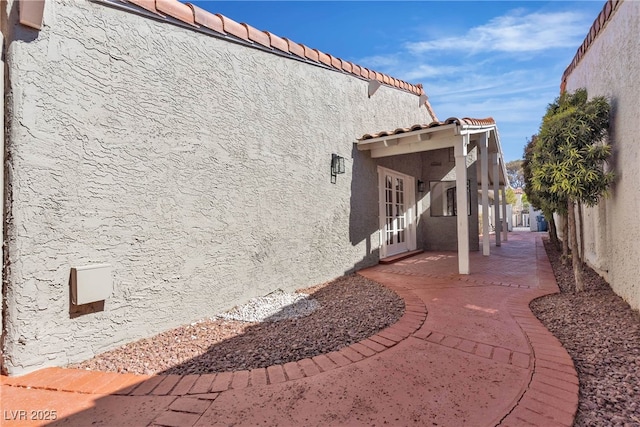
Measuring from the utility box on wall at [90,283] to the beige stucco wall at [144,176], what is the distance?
3.0 inches

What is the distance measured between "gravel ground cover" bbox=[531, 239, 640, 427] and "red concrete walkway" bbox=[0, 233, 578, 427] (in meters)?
0.14

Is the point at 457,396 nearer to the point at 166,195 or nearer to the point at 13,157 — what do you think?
the point at 166,195

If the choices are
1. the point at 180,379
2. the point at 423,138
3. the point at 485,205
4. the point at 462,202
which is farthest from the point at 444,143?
the point at 180,379

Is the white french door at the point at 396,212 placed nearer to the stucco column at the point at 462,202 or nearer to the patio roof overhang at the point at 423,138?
the patio roof overhang at the point at 423,138

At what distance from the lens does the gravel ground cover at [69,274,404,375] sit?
294 centimetres

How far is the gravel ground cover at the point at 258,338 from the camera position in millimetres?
2939

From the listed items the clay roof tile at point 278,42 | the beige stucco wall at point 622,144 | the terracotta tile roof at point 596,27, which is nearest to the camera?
the beige stucco wall at point 622,144

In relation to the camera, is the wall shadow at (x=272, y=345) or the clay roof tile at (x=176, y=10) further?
the clay roof tile at (x=176, y=10)

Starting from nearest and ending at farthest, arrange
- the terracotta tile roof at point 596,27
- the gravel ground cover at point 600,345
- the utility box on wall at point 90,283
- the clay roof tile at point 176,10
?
the gravel ground cover at point 600,345 < the utility box on wall at point 90,283 < the clay roof tile at point 176,10 < the terracotta tile roof at point 596,27

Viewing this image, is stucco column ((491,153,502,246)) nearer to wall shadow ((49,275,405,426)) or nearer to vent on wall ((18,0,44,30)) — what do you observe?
wall shadow ((49,275,405,426))

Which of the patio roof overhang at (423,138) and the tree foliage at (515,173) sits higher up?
the tree foliage at (515,173)

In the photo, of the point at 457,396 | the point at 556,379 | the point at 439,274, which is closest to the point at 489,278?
the point at 439,274

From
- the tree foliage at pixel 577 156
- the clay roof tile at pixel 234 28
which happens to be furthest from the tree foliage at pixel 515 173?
the clay roof tile at pixel 234 28

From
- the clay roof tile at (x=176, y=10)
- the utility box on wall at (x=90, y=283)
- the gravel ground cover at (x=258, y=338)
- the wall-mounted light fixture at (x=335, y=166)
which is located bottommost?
the gravel ground cover at (x=258, y=338)
